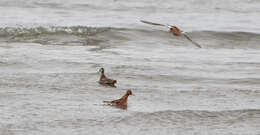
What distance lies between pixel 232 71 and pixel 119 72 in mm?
2103

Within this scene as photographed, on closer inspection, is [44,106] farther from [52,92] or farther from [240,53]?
[240,53]

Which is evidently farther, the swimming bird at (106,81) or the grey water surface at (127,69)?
the swimming bird at (106,81)

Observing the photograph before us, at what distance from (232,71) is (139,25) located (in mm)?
7893

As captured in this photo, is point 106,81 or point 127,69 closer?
point 106,81

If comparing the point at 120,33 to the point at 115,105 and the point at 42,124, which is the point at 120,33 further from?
the point at 42,124

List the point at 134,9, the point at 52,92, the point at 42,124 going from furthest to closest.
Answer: the point at 134,9 → the point at 52,92 → the point at 42,124

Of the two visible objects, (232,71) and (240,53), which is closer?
(232,71)

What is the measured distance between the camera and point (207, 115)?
30.2 ft

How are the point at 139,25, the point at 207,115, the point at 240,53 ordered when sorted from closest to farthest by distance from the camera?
the point at 207,115 < the point at 240,53 < the point at 139,25

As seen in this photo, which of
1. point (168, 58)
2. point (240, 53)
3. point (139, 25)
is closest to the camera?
point (168, 58)

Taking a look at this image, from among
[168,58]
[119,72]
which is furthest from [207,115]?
[168,58]

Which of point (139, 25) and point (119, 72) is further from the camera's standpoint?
point (139, 25)

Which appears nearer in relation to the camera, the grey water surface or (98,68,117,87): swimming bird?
the grey water surface

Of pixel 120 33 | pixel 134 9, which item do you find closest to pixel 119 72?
pixel 120 33
